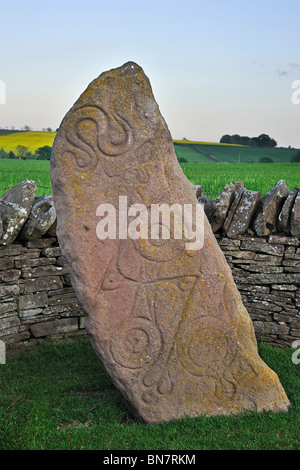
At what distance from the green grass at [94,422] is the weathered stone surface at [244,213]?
1583 mm

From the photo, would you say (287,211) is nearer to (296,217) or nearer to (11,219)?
(296,217)

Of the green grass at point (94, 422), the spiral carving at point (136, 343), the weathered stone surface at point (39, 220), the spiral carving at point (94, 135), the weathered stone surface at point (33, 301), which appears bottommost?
the green grass at point (94, 422)

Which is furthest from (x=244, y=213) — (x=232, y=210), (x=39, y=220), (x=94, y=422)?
(x=94, y=422)

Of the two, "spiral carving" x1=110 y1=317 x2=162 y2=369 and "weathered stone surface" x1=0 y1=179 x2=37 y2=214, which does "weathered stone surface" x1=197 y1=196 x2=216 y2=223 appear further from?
"spiral carving" x1=110 y1=317 x2=162 y2=369

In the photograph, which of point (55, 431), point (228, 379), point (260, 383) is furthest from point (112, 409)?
point (260, 383)

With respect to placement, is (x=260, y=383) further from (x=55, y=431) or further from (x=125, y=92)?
(x=125, y=92)

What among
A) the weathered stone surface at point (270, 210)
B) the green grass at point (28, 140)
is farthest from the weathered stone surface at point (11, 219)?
the green grass at point (28, 140)

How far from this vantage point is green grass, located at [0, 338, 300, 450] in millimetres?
3629

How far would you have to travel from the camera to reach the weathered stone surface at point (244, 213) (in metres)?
5.59

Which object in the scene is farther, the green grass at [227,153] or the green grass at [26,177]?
the green grass at [227,153]

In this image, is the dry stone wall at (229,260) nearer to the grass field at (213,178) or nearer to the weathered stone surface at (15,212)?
the weathered stone surface at (15,212)

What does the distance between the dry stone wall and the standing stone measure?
5.47 feet

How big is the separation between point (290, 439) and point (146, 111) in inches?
110

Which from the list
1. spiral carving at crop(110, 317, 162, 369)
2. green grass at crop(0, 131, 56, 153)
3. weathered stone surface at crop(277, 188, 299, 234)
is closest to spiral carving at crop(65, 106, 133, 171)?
spiral carving at crop(110, 317, 162, 369)
